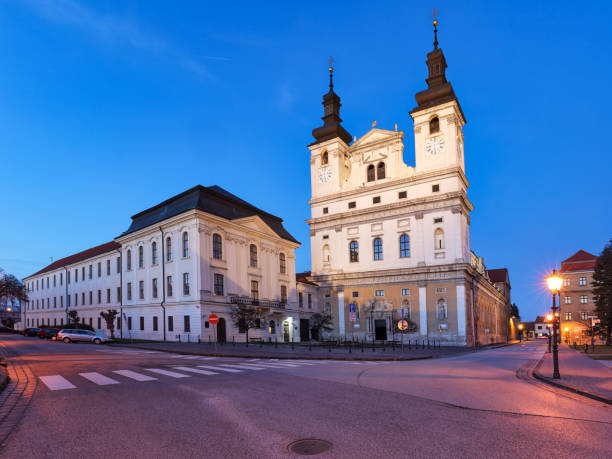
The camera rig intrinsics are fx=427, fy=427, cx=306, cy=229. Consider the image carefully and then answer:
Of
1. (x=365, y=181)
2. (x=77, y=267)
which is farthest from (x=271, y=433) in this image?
(x=77, y=267)

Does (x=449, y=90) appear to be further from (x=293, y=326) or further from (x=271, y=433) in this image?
(x=271, y=433)

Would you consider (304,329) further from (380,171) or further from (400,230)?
(380,171)

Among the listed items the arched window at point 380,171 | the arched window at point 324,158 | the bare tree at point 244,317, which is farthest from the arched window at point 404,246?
the bare tree at point 244,317

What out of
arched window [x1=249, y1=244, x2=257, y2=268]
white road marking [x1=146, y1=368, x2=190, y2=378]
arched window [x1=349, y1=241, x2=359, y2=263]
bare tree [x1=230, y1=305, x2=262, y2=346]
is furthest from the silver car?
arched window [x1=349, y1=241, x2=359, y2=263]

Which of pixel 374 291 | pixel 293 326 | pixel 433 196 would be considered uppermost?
pixel 433 196

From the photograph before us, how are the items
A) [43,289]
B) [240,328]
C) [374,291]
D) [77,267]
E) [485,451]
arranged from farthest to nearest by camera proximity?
[43,289], [77,267], [374,291], [240,328], [485,451]

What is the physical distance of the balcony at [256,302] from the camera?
41831 mm

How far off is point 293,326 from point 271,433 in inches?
1796

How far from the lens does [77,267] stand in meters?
62.3

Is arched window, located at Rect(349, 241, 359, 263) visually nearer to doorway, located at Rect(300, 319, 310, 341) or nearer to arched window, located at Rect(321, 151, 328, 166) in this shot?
doorway, located at Rect(300, 319, 310, 341)

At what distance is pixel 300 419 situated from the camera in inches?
291

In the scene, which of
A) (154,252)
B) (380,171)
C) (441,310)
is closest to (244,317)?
(154,252)

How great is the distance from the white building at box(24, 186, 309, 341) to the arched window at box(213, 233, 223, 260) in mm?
98

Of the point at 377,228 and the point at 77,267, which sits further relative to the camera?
the point at 77,267
